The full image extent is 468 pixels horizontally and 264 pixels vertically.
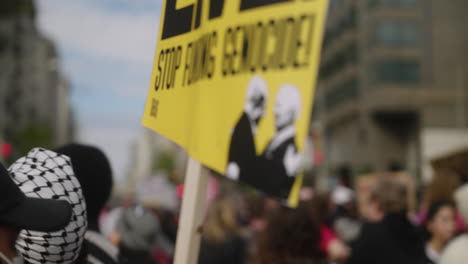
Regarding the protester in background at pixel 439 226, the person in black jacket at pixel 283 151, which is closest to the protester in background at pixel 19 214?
the person in black jacket at pixel 283 151

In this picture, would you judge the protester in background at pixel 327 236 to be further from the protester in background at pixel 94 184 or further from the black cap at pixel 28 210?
the black cap at pixel 28 210

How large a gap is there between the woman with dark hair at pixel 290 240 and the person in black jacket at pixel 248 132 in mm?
2190

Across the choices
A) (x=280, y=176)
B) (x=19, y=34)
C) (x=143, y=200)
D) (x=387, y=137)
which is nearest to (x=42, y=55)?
(x=19, y=34)

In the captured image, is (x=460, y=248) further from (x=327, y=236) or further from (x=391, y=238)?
(x=327, y=236)

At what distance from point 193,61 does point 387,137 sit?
57077mm

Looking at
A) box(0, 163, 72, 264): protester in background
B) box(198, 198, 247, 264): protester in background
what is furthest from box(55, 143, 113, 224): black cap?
box(198, 198, 247, 264): protester in background

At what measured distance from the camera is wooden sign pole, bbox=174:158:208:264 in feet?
8.12

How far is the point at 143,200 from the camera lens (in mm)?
8781

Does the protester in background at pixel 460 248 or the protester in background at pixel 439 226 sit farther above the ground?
the protester in background at pixel 460 248

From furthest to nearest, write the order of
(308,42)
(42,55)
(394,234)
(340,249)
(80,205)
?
(42,55) < (340,249) < (394,234) < (80,205) < (308,42)

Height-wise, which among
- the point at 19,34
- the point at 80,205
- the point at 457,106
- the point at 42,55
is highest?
the point at 80,205

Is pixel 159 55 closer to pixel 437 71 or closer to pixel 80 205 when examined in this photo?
pixel 80 205

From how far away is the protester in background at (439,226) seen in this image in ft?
16.5

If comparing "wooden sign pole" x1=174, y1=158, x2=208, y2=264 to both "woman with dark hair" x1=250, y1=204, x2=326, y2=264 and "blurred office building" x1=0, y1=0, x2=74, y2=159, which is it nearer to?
"woman with dark hair" x1=250, y1=204, x2=326, y2=264
